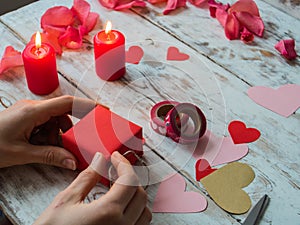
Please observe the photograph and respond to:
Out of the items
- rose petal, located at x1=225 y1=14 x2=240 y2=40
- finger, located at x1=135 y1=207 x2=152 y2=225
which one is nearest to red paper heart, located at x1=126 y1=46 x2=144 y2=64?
rose petal, located at x1=225 y1=14 x2=240 y2=40

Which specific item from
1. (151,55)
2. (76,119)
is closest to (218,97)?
(151,55)

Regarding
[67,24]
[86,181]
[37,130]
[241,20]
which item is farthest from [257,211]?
[67,24]

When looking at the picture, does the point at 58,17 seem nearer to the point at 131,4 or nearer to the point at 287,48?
the point at 131,4

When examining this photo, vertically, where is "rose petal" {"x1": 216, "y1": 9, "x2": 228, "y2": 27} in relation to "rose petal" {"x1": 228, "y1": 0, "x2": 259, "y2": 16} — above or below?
below

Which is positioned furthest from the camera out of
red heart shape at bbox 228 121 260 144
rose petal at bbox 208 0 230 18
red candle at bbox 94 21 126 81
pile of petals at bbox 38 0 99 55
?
rose petal at bbox 208 0 230 18

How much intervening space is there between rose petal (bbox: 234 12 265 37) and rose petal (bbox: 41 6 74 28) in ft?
1.43

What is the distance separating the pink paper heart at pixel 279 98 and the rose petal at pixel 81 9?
18.6 inches

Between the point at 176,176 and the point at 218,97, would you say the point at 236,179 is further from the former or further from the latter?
the point at 218,97

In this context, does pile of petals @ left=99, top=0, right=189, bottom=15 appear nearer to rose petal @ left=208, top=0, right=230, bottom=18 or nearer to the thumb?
rose petal @ left=208, top=0, right=230, bottom=18

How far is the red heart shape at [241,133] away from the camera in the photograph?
1.00m

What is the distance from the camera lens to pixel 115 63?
1.12 meters

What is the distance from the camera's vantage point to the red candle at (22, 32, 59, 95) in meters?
1.05

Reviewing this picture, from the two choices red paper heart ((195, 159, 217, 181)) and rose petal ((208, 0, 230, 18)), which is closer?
red paper heart ((195, 159, 217, 181))

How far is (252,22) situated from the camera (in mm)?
1271
